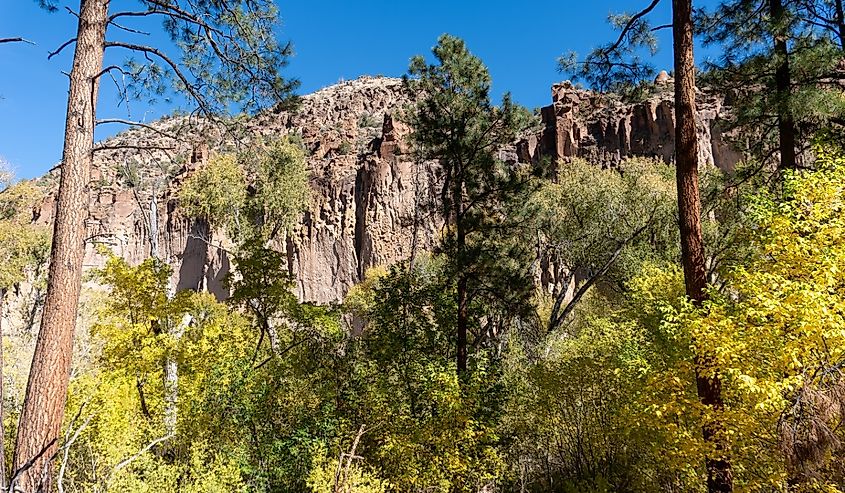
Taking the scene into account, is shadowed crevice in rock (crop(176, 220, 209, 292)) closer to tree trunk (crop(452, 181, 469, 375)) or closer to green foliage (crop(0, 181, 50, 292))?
green foliage (crop(0, 181, 50, 292))

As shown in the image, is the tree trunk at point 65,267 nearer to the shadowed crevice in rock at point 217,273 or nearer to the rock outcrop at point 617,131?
the rock outcrop at point 617,131

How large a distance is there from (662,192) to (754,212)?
18956 mm

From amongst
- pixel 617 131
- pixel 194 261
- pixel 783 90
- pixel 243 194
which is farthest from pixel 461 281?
pixel 194 261

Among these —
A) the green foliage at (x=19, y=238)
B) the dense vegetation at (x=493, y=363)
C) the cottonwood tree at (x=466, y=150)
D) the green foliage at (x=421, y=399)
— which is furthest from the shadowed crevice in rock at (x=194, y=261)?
the cottonwood tree at (x=466, y=150)

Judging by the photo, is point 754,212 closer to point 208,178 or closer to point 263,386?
point 263,386

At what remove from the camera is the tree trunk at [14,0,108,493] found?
12.2 feet

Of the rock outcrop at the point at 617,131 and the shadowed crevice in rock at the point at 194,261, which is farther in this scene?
the shadowed crevice in rock at the point at 194,261

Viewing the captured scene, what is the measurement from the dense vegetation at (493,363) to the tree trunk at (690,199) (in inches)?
3.7

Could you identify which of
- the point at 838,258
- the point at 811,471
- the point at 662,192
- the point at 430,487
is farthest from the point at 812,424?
the point at 662,192

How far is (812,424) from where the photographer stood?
3996 mm

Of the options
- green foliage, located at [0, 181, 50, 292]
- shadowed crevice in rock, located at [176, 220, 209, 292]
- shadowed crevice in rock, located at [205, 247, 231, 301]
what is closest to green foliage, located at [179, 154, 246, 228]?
green foliage, located at [0, 181, 50, 292]

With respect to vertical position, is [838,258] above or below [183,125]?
below

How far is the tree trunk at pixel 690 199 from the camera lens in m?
5.23

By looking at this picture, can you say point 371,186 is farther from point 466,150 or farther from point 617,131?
point 466,150
